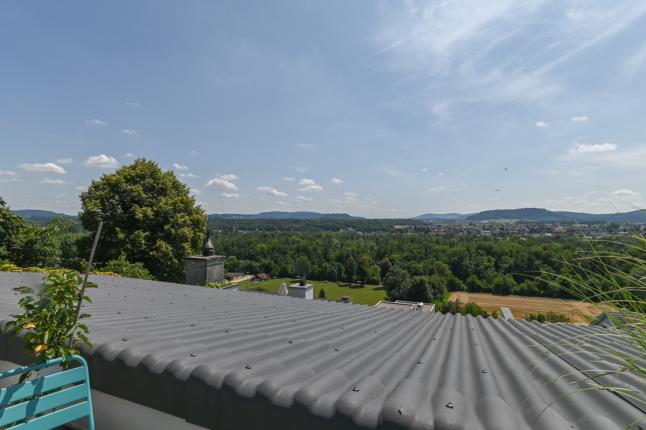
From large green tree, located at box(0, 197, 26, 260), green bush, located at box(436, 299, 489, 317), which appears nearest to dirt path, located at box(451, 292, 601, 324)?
green bush, located at box(436, 299, 489, 317)

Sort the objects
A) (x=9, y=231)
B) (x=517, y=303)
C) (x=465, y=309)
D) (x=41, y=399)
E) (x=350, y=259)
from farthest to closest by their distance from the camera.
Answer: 1. (x=350, y=259)
2. (x=517, y=303)
3. (x=465, y=309)
4. (x=9, y=231)
5. (x=41, y=399)

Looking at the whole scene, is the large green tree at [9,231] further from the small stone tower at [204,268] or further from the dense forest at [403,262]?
the dense forest at [403,262]

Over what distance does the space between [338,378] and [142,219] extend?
647 inches

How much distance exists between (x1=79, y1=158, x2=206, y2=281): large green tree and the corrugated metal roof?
13.0 meters

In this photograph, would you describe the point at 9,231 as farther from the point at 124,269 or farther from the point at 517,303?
the point at 517,303

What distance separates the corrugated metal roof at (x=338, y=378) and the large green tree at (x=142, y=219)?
42.7 feet

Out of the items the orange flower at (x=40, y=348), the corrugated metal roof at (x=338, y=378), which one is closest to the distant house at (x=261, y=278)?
the corrugated metal roof at (x=338, y=378)

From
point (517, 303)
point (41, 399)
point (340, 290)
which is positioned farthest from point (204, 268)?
point (340, 290)

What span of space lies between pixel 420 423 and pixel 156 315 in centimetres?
357

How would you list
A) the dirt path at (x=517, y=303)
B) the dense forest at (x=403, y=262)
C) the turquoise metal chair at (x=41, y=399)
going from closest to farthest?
the turquoise metal chair at (x=41, y=399) < the dirt path at (x=517, y=303) < the dense forest at (x=403, y=262)

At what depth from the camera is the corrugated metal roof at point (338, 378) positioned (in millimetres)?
1412

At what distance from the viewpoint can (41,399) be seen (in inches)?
68.4

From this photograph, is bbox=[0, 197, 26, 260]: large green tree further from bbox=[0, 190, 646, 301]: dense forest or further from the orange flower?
the orange flower

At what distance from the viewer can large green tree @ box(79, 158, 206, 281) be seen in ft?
Result: 49.8
